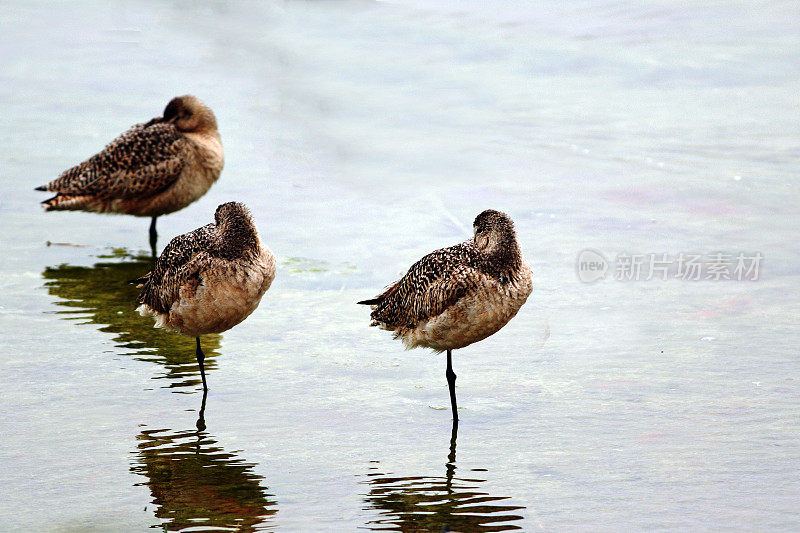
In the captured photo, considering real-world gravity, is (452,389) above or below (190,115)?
below

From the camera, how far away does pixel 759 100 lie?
16609mm

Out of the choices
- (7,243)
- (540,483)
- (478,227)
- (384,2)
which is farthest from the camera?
(384,2)

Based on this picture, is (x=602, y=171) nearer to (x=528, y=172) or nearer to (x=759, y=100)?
(x=528, y=172)

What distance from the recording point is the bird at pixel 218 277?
7.97 metres

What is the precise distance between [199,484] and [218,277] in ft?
5.41

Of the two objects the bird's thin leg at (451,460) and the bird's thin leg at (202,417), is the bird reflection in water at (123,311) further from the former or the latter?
the bird's thin leg at (451,460)

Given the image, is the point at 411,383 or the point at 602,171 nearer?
the point at 411,383

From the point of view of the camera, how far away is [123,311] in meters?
10.2

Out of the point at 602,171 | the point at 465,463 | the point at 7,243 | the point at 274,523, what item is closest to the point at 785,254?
the point at 602,171

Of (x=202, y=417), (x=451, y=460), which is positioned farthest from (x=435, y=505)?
(x=202, y=417)

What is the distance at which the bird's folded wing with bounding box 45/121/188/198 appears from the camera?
39.0 feet

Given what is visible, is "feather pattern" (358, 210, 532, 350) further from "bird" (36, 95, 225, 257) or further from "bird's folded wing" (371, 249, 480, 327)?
"bird" (36, 95, 225, 257)

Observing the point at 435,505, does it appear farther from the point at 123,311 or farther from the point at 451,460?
the point at 123,311

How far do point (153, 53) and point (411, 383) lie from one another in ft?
42.9
